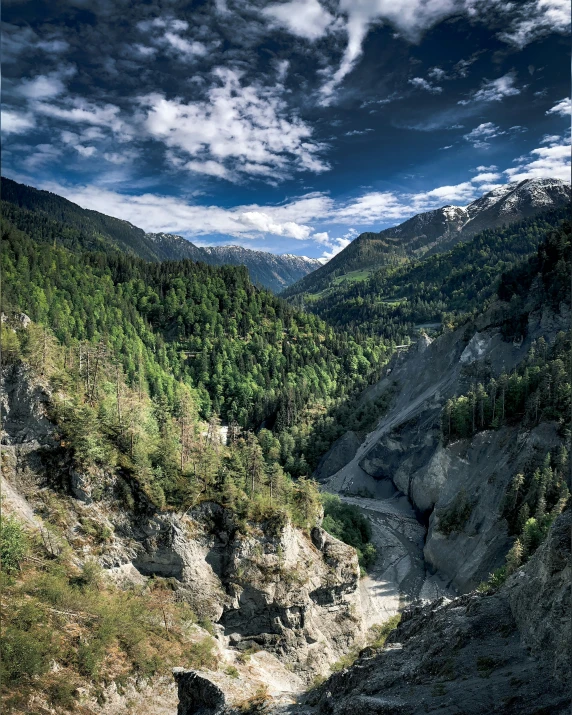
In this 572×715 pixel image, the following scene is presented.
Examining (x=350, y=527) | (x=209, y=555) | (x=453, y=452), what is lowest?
(x=350, y=527)

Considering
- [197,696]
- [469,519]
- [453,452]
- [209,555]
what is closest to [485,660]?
[197,696]

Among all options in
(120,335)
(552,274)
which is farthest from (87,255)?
(552,274)

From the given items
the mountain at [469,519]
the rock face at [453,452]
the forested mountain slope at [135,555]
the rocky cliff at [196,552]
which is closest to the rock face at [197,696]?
the mountain at [469,519]

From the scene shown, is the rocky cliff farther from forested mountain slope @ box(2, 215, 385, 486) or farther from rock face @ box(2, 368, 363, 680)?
forested mountain slope @ box(2, 215, 385, 486)

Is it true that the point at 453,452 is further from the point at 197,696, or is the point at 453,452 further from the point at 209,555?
the point at 197,696

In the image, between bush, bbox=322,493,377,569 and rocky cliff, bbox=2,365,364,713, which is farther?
bush, bbox=322,493,377,569

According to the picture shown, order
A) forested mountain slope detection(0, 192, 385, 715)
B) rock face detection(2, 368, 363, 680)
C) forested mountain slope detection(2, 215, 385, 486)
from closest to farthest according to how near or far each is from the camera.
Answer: forested mountain slope detection(0, 192, 385, 715)
rock face detection(2, 368, 363, 680)
forested mountain slope detection(2, 215, 385, 486)

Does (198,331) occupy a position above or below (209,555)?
above

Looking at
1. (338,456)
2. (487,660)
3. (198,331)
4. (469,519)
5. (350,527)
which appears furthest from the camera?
(198,331)

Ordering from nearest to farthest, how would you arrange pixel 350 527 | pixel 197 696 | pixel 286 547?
pixel 197 696, pixel 286 547, pixel 350 527

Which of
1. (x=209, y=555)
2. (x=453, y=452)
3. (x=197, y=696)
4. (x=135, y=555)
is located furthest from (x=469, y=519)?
(x=135, y=555)

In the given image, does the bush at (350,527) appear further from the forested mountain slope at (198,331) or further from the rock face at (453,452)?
the forested mountain slope at (198,331)

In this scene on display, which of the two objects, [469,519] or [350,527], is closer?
[469,519]

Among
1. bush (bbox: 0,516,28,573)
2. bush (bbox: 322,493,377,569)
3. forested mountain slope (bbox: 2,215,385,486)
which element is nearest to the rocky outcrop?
forested mountain slope (bbox: 2,215,385,486)
